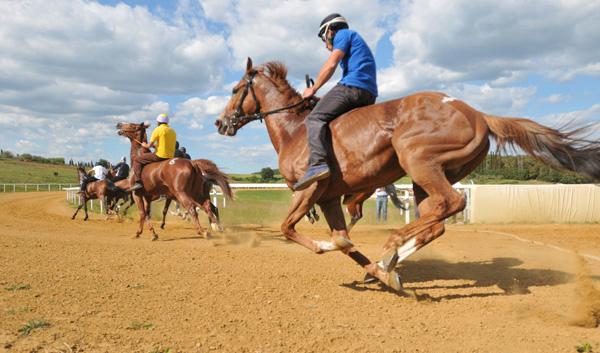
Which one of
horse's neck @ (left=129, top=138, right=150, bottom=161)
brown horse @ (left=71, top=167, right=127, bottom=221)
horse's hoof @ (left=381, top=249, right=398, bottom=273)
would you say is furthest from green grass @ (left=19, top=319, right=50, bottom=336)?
brown horse @ (left=71, top=167, right=127, bottom=221)

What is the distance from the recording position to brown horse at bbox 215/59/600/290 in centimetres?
491

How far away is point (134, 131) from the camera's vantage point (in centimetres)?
1276

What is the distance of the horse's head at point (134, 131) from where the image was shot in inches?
501

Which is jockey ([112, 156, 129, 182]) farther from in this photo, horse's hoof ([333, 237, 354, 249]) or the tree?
the tree

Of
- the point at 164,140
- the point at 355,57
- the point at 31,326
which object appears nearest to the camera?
the point at 31,326

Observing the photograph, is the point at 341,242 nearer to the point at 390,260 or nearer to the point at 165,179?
the point at 390,260

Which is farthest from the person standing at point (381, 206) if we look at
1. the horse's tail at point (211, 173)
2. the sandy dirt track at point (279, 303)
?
the sandy dirt track at point (279, 303)

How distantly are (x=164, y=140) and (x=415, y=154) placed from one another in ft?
27.5

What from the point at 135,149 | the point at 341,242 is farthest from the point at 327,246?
the point at 135,149

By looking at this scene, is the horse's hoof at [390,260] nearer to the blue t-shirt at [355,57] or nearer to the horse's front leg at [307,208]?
the horse's front leg at [307,208]

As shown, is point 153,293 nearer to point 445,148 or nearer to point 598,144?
point 445,148

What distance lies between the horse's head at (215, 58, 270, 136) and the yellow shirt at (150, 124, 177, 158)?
499 cm

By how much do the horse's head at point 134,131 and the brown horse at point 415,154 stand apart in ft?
25.9

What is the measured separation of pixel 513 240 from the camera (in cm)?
1106
